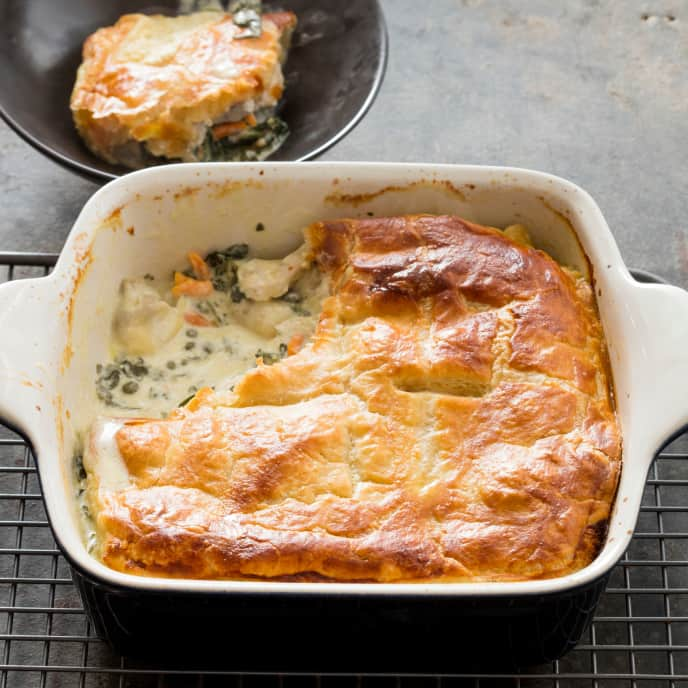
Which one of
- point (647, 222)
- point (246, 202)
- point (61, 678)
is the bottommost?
point (61, 678)

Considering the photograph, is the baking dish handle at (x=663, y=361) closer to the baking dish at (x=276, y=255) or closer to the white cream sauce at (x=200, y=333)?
the baking dish at (x=276, y=255)

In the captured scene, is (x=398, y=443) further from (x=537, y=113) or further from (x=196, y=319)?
(x=537, y=113)

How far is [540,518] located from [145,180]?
1.23 m

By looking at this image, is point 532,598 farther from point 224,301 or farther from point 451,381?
point 224,301

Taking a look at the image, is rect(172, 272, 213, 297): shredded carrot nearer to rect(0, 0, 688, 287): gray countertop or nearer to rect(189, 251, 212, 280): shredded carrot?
→ rect(189, 251, 212, 280): shredded carrot

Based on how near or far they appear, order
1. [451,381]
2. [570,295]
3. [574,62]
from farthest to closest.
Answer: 1. [574,62]
2. [570,295]
3. [451,381]

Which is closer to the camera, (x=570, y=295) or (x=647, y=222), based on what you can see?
(x=570, y=295)

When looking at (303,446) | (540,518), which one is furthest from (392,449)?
(540,518)

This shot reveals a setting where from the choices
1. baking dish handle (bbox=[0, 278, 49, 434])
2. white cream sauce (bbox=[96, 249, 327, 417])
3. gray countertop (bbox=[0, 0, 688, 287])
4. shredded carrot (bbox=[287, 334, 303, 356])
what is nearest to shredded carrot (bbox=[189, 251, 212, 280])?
white cream sauce (bbox=[96, 249, 327, 417])

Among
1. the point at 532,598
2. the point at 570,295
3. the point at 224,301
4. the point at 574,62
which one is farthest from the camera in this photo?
the point at 574,62

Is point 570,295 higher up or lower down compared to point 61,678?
higher up

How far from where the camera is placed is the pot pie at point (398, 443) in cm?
208

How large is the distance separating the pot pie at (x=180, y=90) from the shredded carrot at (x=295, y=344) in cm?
95

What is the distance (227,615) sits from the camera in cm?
202
